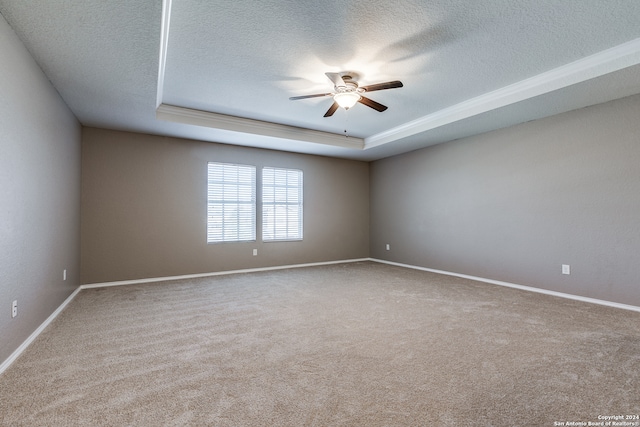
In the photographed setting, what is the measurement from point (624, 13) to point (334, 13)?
218cm

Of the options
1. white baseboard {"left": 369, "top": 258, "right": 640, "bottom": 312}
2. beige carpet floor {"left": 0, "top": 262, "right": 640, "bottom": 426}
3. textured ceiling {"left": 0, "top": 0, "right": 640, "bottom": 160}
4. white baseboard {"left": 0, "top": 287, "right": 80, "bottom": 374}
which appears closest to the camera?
beige carpet floor {"left": 0, "top": 262, "right": 640, "bottom": 426}

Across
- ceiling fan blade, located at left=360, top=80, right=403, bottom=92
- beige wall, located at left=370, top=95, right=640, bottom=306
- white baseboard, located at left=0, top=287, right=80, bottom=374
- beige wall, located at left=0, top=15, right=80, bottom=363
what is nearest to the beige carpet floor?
white baseboard, located at left=0, top=287, right=80, bottom=374

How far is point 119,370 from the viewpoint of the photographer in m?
2.05

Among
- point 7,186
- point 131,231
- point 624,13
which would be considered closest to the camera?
point 7,186

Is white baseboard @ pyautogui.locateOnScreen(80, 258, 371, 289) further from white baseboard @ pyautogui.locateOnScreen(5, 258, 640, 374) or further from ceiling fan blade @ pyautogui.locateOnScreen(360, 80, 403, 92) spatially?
ceiling fan blade @ pyautogui.locateOnScreen(360, 80, 403, 92)

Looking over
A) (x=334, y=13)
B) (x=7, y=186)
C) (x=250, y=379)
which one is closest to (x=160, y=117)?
(x=7, y=186)

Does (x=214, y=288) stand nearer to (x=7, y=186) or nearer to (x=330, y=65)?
(x=7, y=186)

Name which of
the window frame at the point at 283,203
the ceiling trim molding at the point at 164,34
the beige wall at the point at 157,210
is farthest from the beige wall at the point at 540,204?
the ceiling trim molding at the point at 164,34

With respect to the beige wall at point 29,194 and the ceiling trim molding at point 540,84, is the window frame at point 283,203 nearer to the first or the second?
the ceiling trim molding at point 540,84

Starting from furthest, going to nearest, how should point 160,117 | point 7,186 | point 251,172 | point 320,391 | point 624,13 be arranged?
point 251,172, point 160,117, point 624,13, point 7,186, point 320,391

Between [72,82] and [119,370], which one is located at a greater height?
[72,82]

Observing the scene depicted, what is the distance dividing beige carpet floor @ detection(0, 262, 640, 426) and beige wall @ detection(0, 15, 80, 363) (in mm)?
334

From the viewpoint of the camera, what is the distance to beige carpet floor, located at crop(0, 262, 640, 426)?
161cm

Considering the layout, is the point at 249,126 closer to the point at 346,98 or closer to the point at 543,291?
the point at 346,98
